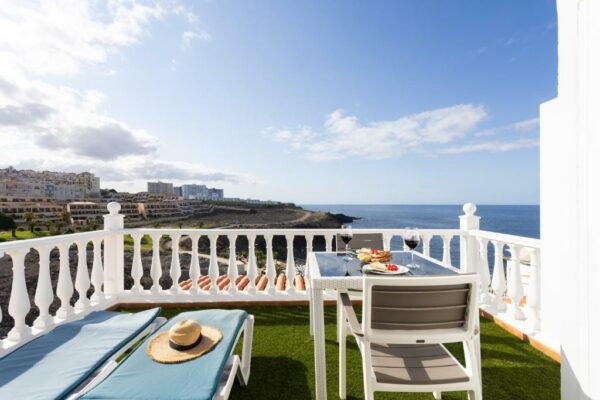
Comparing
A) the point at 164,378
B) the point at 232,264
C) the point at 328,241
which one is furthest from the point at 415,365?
the point at 232,264

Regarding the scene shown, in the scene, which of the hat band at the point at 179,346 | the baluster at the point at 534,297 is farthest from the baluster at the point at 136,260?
the baluster at the point at 534,297

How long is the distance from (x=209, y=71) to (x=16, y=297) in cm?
642

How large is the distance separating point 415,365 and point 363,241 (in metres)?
1.74

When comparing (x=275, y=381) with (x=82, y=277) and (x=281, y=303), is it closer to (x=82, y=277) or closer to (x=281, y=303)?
(x=281, y=303)

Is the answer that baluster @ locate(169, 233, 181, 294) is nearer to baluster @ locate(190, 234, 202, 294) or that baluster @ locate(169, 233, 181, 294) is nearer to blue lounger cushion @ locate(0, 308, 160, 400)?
baluster @ locate(190, 234, 202, 294)

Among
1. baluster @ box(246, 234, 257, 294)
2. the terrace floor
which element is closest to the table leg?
the terrace floor

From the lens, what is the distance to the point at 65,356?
164 centimetres

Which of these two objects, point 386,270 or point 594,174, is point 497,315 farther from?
point 594,174

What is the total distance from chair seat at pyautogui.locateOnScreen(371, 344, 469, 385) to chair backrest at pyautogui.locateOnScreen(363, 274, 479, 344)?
0.19 metres

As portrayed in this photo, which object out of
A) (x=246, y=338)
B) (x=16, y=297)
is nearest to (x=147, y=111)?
(x=16, y=297)

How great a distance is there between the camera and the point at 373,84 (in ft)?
31.6

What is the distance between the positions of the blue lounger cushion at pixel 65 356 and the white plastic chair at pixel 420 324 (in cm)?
150

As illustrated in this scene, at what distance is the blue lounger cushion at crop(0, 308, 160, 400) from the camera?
1.35 m

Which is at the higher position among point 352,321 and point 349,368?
point 352,321
